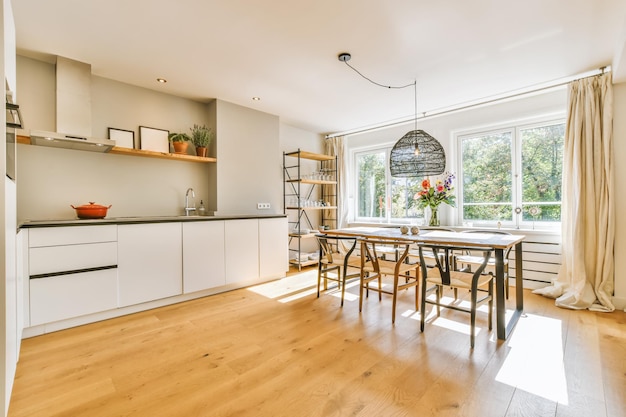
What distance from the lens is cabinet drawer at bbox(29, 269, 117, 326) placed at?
246cm

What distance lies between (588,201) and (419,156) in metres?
1.91

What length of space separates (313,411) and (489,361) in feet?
4.29

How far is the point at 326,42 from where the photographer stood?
265 centimetres

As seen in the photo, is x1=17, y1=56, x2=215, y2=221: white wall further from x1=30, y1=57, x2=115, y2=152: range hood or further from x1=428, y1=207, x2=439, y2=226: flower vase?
x1=428, y1=207, x2=439, y2=226: flower vase

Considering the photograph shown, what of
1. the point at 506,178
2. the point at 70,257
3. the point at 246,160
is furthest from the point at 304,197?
the point at 70,257

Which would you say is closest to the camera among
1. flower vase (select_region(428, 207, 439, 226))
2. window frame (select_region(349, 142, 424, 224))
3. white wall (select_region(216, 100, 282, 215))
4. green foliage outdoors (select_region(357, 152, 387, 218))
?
white wall (select_region(216, 100, 282, 215))

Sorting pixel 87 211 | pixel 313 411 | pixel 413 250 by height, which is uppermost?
pixel 87 211

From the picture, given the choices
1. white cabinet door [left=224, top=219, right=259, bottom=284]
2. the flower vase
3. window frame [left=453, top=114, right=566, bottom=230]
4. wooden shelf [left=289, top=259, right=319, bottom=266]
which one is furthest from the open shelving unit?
window frame [left=453, top=114, right=566, bottom=230]

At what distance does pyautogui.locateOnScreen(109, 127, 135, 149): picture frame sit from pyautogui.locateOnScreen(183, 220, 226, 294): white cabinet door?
118cm

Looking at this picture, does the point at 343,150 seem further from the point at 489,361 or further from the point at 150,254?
the point at 489,361

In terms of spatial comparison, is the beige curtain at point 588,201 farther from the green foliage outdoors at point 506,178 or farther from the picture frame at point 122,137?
the picture frame at point 122,137

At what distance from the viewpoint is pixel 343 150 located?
19.1 ft

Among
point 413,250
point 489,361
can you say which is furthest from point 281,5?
point 413,250

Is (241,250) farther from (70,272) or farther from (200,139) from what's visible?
(70,272)
